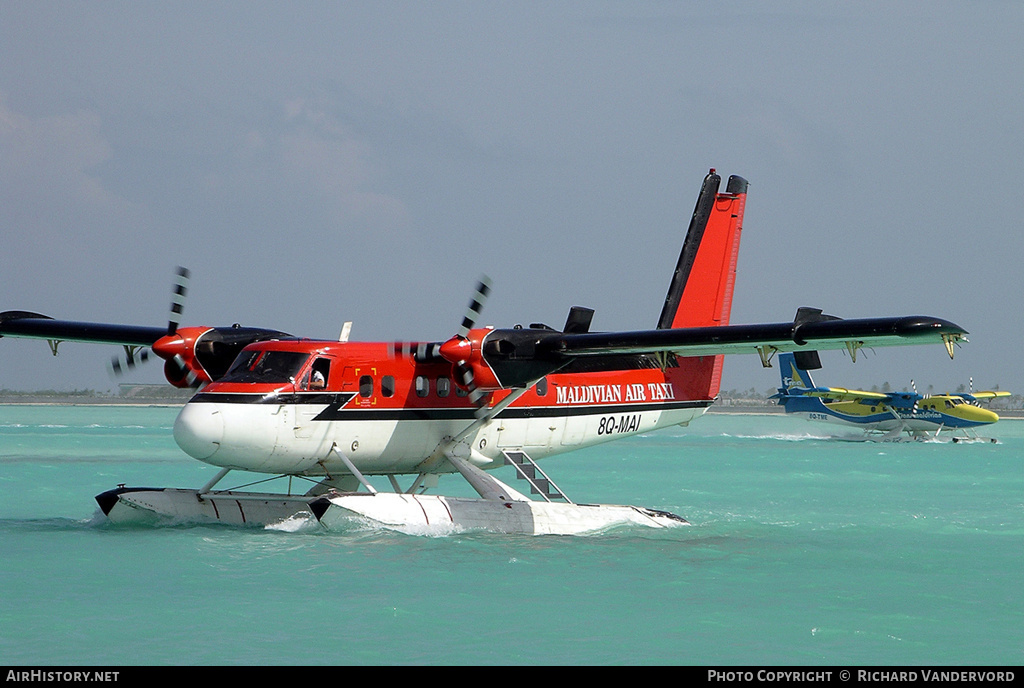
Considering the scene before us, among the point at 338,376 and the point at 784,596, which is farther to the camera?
the point at 338,376

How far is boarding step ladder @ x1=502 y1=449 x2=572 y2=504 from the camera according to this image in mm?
17047

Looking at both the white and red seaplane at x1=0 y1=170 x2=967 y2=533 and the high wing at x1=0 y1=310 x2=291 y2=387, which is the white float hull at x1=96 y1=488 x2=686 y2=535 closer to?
the white and red seaplane at x1=0 y1=170 x2=967 y2=533

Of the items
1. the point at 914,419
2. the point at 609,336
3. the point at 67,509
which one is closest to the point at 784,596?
the point at 609,336

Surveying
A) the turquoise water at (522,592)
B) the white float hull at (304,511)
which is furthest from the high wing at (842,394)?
the white float hull at (304,511)

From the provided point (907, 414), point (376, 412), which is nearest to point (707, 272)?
point (376, 412)

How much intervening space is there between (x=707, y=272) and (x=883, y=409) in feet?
142

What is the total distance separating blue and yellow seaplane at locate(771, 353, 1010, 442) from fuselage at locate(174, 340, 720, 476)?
40.9 m

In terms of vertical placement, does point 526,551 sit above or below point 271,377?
below

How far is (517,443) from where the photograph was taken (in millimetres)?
17297

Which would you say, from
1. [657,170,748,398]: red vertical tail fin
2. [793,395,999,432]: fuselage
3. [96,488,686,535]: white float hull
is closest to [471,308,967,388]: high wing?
[96,488,686,535]: white float hull

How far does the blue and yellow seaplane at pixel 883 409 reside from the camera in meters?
57.2
